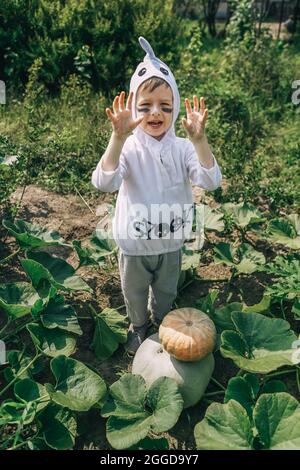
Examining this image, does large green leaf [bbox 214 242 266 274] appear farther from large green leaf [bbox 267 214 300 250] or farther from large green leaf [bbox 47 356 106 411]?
large green leaf [bbox 47 356 106 411]

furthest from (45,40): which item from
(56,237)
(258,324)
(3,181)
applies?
(258,324)

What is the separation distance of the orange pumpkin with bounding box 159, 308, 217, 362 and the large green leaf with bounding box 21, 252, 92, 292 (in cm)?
54

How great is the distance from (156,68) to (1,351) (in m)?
1.64

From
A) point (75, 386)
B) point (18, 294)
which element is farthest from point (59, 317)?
point (75, 386)

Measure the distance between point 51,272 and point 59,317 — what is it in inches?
12.6

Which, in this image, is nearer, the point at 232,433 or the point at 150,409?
the point at 232,433

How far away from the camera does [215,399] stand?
293 cm

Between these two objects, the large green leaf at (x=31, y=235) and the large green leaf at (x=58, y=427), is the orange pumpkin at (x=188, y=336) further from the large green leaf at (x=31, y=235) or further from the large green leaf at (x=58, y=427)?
the large green leaf at (x=31, y=235)

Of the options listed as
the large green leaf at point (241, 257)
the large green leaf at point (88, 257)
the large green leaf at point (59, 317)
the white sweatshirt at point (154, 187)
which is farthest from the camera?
the large green leaf at point (241, 257)

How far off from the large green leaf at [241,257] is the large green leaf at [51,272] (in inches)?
36.2

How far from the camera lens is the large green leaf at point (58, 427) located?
256 centimetres

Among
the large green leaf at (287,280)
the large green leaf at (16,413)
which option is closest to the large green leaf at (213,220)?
the large green leaf at (287,280)

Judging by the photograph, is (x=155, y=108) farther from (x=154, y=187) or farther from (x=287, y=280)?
(x=287, y=280)
